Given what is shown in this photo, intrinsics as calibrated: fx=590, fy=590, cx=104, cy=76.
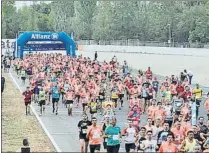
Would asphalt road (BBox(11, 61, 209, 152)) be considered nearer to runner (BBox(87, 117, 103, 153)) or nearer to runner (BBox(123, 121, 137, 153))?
runner (BBox(123, 121, 137, 153))

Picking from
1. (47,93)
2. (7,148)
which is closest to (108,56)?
(47,93)

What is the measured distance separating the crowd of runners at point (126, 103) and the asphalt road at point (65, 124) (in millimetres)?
326

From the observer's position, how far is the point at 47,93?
27.7 meters

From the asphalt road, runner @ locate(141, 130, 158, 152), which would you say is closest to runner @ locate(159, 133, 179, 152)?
runner @ locate(141, 130, 158, 152)

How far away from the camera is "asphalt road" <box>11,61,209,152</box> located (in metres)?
17.6

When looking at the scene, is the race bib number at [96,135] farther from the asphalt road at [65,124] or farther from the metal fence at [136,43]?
the metal fence at [136,43]

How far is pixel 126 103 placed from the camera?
29.8m

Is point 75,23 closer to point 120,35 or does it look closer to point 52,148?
point 120,35

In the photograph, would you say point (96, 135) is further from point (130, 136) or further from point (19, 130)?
point (19, 130)

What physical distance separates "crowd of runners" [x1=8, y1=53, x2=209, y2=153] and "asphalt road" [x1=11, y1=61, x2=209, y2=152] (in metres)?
0.33

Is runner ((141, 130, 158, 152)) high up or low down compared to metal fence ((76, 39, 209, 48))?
down

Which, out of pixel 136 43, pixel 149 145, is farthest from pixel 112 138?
pixel 136 43

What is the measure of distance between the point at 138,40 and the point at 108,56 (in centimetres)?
634

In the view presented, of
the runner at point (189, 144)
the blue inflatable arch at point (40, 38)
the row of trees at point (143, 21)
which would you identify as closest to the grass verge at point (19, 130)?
the runner at point (189, 144)
